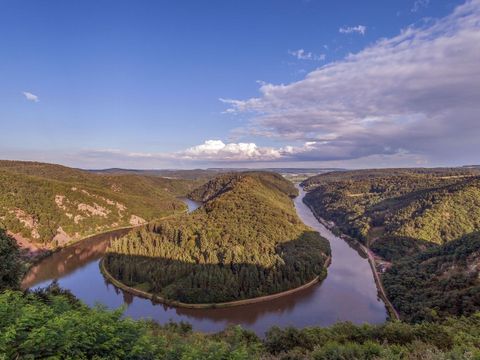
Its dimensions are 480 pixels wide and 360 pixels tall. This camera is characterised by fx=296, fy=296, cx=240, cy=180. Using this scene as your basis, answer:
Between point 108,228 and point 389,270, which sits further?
point 108,228

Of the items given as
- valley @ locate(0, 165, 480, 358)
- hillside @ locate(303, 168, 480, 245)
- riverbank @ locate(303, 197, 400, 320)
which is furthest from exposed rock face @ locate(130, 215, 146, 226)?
hillside @ locate(303, 168, 480, 245)

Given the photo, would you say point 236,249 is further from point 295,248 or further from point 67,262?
point 67,262

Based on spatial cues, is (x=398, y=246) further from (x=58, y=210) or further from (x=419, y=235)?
(x=58, y=210)

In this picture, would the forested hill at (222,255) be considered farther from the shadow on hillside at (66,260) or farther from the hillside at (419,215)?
the hillside at (419,215)

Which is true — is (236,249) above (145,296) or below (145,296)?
above

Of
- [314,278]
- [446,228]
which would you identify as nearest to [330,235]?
[446,228]

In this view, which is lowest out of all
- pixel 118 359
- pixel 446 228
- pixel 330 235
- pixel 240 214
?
pixel 330 235

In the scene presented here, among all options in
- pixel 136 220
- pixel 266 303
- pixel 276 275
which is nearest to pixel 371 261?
pixel 276 275

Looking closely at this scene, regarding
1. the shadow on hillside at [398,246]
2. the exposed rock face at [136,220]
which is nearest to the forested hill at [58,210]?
Result: the exposed rock face at [136,220]
